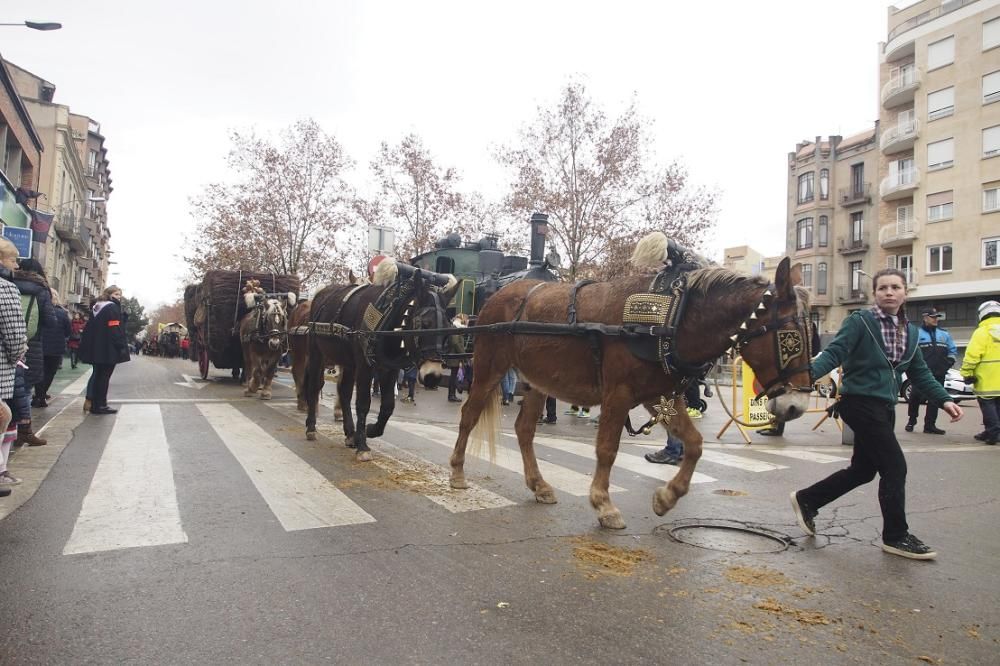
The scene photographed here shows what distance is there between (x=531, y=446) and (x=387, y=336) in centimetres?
220

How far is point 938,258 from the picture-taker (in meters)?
34.6

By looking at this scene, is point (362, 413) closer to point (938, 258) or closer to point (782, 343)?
point (782, 343)

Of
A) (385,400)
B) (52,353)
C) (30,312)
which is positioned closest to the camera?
(30,312)

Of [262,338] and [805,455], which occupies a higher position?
[262,338]

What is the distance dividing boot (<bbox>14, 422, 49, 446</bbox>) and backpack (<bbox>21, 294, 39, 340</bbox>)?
160 cm

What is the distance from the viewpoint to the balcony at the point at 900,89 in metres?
36.2

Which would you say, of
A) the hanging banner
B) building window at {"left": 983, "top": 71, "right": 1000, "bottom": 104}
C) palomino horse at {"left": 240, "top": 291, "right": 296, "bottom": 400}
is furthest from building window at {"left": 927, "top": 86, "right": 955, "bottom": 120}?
palomino horse at {"left": 240, "top": 291, "right": 296, "bottom": 400}

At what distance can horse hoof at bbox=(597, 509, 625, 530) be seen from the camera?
450cm

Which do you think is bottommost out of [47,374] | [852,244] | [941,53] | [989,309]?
[47,374]

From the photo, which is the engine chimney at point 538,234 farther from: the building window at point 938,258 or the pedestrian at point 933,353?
the building window at point 938,258

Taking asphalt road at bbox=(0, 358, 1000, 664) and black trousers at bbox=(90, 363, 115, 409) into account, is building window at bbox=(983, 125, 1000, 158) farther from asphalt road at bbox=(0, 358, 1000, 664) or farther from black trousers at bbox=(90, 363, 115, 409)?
black trousers at bbox=(90, 363, 115, 409)

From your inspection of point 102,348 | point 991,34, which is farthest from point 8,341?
point 991,34

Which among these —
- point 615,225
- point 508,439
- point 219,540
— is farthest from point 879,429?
point 615,225

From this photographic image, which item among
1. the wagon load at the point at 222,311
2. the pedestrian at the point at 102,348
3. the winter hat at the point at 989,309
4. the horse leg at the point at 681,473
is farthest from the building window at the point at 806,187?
the horse leg at the point at 681,473
